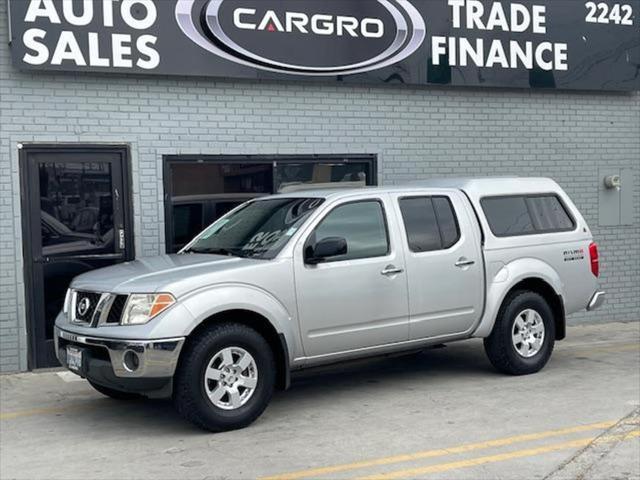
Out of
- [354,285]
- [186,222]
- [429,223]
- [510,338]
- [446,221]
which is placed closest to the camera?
[354,285]

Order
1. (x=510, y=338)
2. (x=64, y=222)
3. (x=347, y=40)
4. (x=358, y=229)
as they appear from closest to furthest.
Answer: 1. (x=358, y=229)
2. (x=510, y=338)
3. (x=64, y=222)
4. (x=347, y=40)

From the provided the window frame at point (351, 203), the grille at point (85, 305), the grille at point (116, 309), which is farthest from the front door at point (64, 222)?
the window frame at point (351, 203)

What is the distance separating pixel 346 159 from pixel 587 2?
4185mm

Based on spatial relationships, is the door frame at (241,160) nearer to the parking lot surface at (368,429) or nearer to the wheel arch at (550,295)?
the parking lot surface at (368,429)

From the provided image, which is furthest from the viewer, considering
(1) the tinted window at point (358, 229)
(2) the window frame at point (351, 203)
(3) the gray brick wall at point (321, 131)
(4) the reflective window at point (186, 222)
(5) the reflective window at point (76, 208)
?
(4) the reflective window at point (186, 222)

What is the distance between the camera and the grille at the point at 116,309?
21.9ft

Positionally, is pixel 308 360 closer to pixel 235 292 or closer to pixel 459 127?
pixel 235 292

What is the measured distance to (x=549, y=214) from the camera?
29.8 feet

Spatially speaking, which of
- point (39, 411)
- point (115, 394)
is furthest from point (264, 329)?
point (39, 411)

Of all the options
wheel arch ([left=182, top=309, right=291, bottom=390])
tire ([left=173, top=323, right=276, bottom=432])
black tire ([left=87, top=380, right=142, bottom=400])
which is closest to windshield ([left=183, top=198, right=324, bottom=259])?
wheel arch ([left=182, top=309, right=291, bottom=390])

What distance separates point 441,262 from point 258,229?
1.69 m

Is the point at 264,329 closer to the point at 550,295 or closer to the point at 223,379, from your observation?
the point at 223,379

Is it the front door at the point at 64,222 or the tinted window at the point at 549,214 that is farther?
the front door at the point at 64,222

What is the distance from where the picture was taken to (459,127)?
11.6 meters
